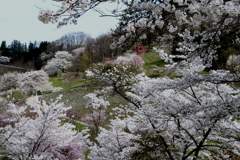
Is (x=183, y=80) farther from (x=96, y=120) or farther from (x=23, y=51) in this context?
(x=23, y=51)

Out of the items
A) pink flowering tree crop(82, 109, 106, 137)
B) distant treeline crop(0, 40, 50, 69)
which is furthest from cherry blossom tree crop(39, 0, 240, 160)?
distant treeline crop(0, 40, 50, 69)

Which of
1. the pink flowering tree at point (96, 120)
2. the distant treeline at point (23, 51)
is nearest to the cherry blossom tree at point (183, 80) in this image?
the pink flowering tree at point (96, 120)

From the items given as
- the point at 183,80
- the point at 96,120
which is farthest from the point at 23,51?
the point at 183,80

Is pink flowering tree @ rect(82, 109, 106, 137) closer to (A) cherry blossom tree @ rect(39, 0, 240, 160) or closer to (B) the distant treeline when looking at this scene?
(A) cherry blossom tree @ rect(39, 0, 240, 160)

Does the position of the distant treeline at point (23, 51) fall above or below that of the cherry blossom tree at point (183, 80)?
above

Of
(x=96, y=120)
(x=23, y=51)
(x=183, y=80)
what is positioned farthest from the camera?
(x=23, y=51)

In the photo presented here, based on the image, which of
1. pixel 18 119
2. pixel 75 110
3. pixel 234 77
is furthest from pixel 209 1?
pixel 75 110

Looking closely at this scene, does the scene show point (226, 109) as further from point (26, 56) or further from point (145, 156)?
point (26, 56)

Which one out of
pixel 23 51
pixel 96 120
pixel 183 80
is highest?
pixel 23 51

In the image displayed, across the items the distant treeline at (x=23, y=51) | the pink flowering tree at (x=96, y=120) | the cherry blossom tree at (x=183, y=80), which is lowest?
the pink flowering tree at (x=96, y=120)

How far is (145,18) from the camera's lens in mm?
2061

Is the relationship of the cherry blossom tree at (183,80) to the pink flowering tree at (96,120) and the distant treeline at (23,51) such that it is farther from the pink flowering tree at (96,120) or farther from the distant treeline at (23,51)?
the distant treeline at (23,51)

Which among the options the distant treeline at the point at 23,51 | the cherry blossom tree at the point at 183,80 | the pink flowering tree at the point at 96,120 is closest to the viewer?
the cherry blossom tree at the point at 183,80

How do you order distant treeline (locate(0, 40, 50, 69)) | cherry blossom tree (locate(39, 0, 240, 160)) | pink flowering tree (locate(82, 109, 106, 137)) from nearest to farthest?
cherry blossom tree (locate(39, 0, 240, 160)) → pink flowering tree (locate(82, 109, 106, 137)) → distant treeline (locate(0, 40, 50, 69))
